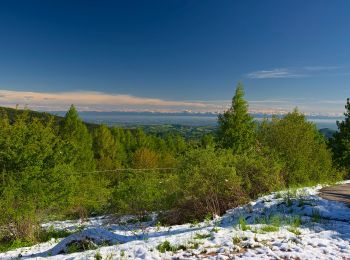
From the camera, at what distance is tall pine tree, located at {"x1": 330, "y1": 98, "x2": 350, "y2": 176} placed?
4397cm

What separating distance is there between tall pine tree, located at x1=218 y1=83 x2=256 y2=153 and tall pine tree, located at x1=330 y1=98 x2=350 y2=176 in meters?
16.9

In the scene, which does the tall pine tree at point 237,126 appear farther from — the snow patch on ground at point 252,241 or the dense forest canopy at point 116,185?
the snow patch on ground at point 252,241

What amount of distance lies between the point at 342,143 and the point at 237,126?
18.2 metres

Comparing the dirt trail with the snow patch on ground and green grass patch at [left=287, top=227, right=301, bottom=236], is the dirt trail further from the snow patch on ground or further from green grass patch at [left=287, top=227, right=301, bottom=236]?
green grass patch at [left=287, top=227, right=301, bottom=236]

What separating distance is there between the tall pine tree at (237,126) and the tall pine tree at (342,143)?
16.9 meters

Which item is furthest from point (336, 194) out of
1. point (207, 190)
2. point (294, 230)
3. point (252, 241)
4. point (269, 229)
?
point (252, 241)

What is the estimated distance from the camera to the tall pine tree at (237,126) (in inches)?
1325

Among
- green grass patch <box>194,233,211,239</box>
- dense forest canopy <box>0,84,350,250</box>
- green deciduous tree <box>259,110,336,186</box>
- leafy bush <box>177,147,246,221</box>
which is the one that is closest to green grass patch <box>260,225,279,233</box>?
green grass patch <box>194,233,211,239</box>

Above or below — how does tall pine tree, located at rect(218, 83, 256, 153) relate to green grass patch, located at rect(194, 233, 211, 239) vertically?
above

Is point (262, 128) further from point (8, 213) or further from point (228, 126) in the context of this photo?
point (8, 213)

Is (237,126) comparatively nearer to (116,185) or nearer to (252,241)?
(116,185)

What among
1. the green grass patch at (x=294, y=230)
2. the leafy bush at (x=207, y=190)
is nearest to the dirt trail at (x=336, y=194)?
the leafy bush at (x=207, y=190)

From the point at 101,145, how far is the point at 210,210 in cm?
5706

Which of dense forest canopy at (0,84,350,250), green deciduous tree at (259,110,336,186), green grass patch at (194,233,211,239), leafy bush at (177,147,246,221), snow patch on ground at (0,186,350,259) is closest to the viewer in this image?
snow patch on ground at (0,186,350,259)
